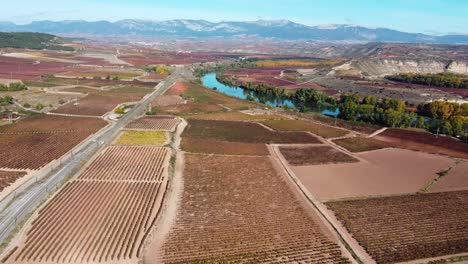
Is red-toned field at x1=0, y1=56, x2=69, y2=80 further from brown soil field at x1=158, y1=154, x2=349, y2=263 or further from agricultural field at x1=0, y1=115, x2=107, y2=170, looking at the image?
brown soil field at x1=158, y1=154, x2=349, y2=263

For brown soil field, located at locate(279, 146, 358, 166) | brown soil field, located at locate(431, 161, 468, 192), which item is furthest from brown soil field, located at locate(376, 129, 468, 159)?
brown soil field, located at locate(279, 146, 358, 166)

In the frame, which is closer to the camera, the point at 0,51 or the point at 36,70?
the point at 36,70

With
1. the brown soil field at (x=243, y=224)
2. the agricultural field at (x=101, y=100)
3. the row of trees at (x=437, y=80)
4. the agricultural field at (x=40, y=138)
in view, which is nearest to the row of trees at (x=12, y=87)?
the agricultural field at (x=101, y=100)

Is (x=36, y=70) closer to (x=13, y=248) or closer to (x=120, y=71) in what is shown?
(x=120, y=71)

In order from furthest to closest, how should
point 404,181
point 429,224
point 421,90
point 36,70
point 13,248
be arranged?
point 36,70 → point 421,90 → point 404,181 → point 429,224 → point 13,248

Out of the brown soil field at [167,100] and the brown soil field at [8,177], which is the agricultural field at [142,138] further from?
the brown soil field at [167,100]

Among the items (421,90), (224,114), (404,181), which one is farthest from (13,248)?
(421,90)
